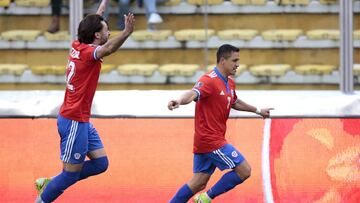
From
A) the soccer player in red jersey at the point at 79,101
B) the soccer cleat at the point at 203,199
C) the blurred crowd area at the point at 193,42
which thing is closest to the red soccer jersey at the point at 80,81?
the soccer player in red jersey at the point at 79,101

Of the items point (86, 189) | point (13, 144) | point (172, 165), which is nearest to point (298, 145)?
point (172, 165)

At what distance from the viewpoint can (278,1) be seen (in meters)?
10.7

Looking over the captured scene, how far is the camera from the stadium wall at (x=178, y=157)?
8.60 metres

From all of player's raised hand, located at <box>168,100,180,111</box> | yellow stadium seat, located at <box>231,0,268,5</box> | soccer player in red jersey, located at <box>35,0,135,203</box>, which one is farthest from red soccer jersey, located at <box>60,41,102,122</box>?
yellow stadium seat, located at <box>231,0,268,5</box>

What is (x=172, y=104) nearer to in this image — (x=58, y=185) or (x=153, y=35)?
(x=58, y=185)

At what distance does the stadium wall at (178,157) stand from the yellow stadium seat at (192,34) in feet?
6.21

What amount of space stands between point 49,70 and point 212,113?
3.68 meters

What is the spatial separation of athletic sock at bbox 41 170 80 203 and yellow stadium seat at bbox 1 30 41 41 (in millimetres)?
3550

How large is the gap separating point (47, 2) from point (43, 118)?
7.15 feet

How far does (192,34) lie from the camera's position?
1081 cm

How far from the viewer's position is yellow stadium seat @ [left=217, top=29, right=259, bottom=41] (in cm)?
1077

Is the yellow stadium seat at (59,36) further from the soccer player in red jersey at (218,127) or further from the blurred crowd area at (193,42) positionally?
the soccer player in red jersey at (218,127)

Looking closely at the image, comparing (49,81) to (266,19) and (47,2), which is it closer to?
(47,2)

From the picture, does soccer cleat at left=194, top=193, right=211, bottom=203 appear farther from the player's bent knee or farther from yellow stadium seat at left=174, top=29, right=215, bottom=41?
yellow stadium seat at left=174, top=29, right=215, bottom=41
